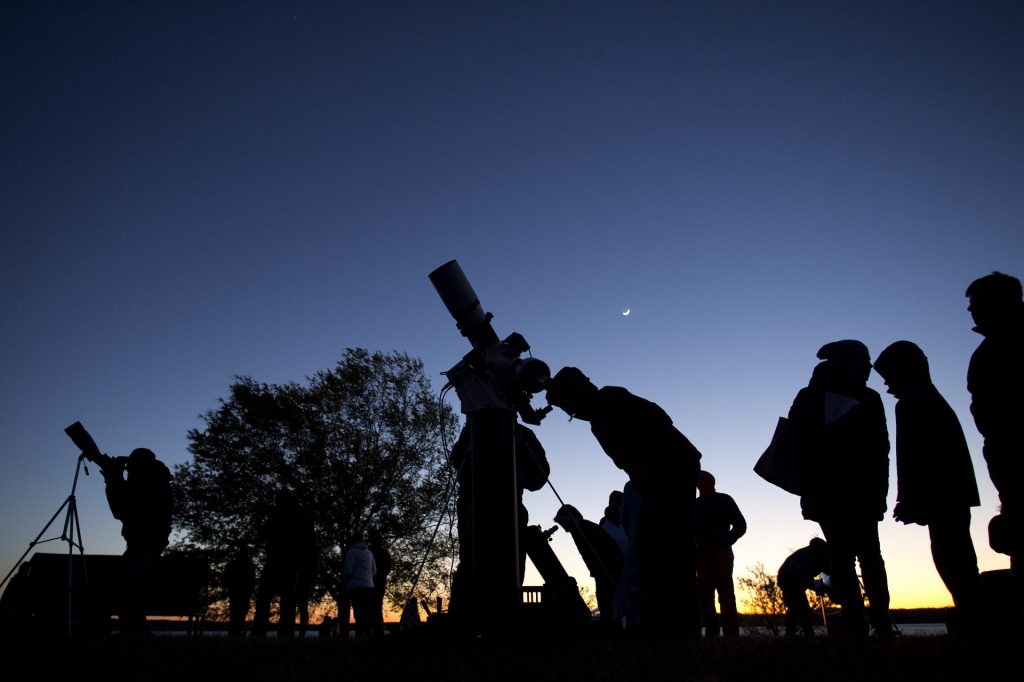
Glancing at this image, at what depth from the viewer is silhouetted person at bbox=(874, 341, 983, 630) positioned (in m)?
3.65

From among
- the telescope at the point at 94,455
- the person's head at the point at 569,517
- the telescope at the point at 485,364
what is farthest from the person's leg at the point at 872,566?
the telescope at the point at 94,455

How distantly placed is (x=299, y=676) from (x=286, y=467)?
23.2m

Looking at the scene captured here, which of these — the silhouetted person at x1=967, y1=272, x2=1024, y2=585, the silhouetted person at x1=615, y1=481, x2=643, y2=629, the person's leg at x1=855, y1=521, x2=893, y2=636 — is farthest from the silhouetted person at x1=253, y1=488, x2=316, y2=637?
the silhouetted person at x1=967, y1=272, x2=1024, y2=585

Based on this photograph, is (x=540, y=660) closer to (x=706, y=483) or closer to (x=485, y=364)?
(x=485, y=364)

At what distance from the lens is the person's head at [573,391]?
361 cm

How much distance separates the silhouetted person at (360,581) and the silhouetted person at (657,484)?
24.9 feet

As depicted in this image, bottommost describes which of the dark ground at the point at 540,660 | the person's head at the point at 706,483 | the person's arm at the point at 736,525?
the dark ground at the point at 540,660

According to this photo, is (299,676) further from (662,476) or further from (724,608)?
(724,608)

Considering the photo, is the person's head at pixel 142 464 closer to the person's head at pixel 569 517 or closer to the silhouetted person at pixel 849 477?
the person's head at pixel 569 517

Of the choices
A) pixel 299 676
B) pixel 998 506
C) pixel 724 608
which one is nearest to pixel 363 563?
pixel 724 608

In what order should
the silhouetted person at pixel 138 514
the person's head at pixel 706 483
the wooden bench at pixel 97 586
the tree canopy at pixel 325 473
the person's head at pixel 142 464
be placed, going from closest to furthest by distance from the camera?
the silhouetted person at pixel 138 514, the person's head at pixel 142 464, the person's head at pixel 706 483, the wooden bench at pixel 97 586, the tree canopy at pixel 325 473

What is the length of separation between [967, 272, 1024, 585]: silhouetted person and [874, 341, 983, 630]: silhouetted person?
1.16ft

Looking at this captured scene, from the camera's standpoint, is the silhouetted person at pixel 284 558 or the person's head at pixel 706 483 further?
the silhouetted person at pixel 284 558

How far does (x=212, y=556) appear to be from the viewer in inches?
867
